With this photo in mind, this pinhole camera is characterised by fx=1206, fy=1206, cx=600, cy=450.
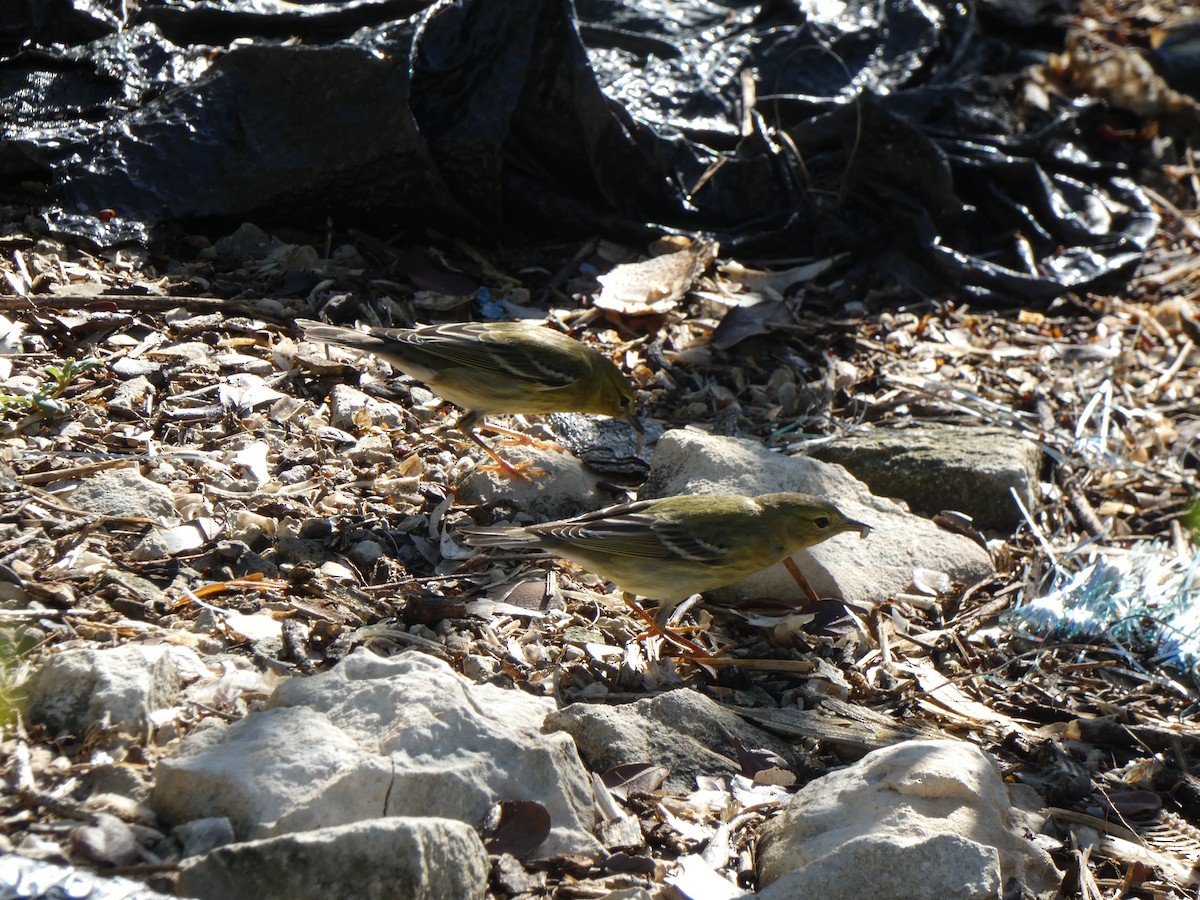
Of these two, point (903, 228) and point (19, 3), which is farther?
point (903, 228)

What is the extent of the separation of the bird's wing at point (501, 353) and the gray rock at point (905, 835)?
2.69m

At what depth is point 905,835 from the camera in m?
3.32

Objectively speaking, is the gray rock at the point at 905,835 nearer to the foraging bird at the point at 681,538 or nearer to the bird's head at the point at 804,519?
the foraging bird at the point at 681,538

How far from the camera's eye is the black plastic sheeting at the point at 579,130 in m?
6.42

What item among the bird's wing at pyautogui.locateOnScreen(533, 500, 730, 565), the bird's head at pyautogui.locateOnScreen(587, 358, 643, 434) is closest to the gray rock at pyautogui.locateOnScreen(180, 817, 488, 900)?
the bird's wing at pyautogui.locateOnScreen(533, 500, 730, 565)

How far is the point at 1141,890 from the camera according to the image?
399cm

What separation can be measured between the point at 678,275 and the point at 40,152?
140 inches

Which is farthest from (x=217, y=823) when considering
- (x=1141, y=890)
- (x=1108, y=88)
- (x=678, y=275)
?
(x=1108, y=88)

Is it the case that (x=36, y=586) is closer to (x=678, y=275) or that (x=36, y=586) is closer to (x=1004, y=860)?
(x=1004, y=860)

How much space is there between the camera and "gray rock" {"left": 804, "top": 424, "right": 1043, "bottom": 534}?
6086 mm

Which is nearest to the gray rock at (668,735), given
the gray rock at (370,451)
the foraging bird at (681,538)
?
the foraging bird at (681,538)

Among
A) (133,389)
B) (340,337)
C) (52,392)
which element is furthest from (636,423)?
(52,392)

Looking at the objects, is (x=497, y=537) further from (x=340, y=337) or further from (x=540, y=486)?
(x=340, y=337)

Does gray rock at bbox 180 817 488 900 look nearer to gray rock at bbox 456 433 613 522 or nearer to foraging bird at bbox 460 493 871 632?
foraging bird at bbox 460 493 871 632
